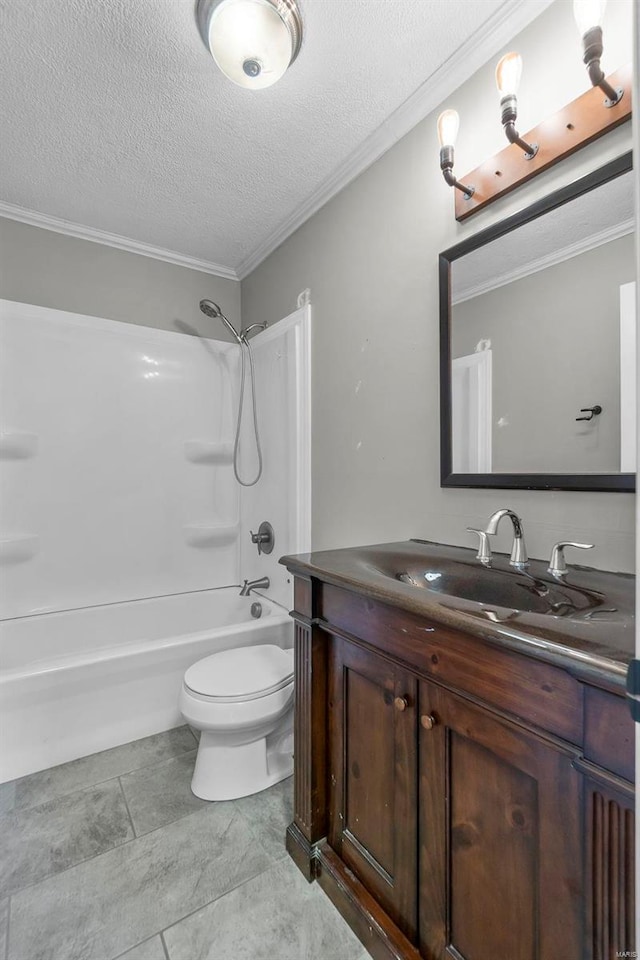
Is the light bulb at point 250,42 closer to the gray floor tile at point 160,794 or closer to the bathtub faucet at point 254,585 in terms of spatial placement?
the bathtub faucet at point 254,585

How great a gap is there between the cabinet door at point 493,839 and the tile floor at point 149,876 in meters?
0.43

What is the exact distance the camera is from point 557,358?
1159mm

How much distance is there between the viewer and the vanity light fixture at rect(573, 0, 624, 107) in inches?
37.8

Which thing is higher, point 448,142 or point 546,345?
point 448,142

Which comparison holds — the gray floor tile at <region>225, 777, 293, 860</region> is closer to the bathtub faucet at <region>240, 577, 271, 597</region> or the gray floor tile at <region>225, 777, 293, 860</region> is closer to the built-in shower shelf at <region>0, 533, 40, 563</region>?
the bathtub faucet at <region>240, 577, 271, 597</region>

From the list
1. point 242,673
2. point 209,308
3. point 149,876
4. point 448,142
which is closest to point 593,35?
point 448,142

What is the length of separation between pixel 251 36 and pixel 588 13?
86 cm

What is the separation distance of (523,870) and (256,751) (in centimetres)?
114

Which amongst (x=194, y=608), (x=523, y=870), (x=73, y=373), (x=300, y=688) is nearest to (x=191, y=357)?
(x=73, y=373)

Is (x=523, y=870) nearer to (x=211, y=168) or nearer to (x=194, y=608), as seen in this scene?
(x=194, y=608)

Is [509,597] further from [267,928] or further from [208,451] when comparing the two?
[208,451]

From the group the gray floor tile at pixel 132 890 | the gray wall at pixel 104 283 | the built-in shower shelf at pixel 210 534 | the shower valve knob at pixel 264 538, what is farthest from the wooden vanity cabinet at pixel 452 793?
the gray wall at pixel 104 283

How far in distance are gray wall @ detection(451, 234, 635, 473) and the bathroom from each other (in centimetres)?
7

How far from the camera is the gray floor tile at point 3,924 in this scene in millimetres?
1087
